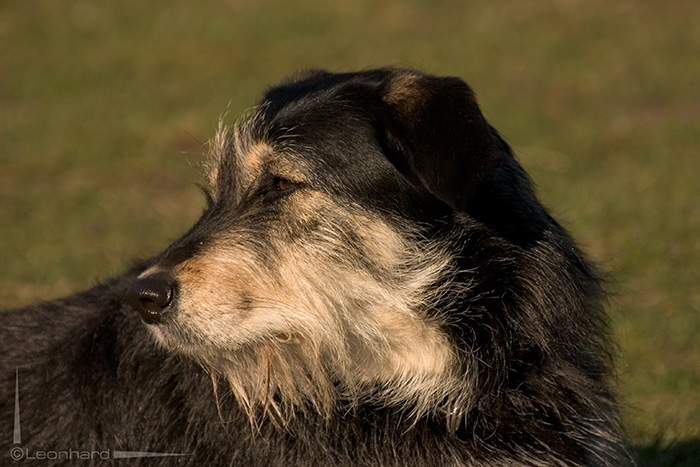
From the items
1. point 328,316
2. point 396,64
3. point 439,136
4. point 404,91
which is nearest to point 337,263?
point 328,316

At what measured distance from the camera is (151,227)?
9.69 m

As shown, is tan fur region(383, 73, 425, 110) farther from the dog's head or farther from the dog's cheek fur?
the dog's cheek fur

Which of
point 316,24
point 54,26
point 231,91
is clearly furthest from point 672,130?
point 54,26

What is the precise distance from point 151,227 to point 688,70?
8.78m

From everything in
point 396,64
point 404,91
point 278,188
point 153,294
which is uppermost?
point 396,64

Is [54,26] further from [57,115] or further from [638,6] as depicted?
[638,6]

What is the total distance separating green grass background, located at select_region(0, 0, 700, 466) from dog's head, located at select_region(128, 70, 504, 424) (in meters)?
1.26

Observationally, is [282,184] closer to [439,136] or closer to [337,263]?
[337,263]

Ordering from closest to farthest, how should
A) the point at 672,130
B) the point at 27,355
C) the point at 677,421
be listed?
the point at 27,355 < the point at 677,421 < the point at 672,130

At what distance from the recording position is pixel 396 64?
16.5 feet

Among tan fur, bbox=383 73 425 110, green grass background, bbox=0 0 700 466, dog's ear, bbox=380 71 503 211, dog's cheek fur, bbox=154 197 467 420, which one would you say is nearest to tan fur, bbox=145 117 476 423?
dog's cheek fur, bbox=154 197 467 420

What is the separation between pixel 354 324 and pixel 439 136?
0.81 m

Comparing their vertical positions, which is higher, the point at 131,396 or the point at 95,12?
the point at 95,12

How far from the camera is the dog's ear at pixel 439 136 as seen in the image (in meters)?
3.46
